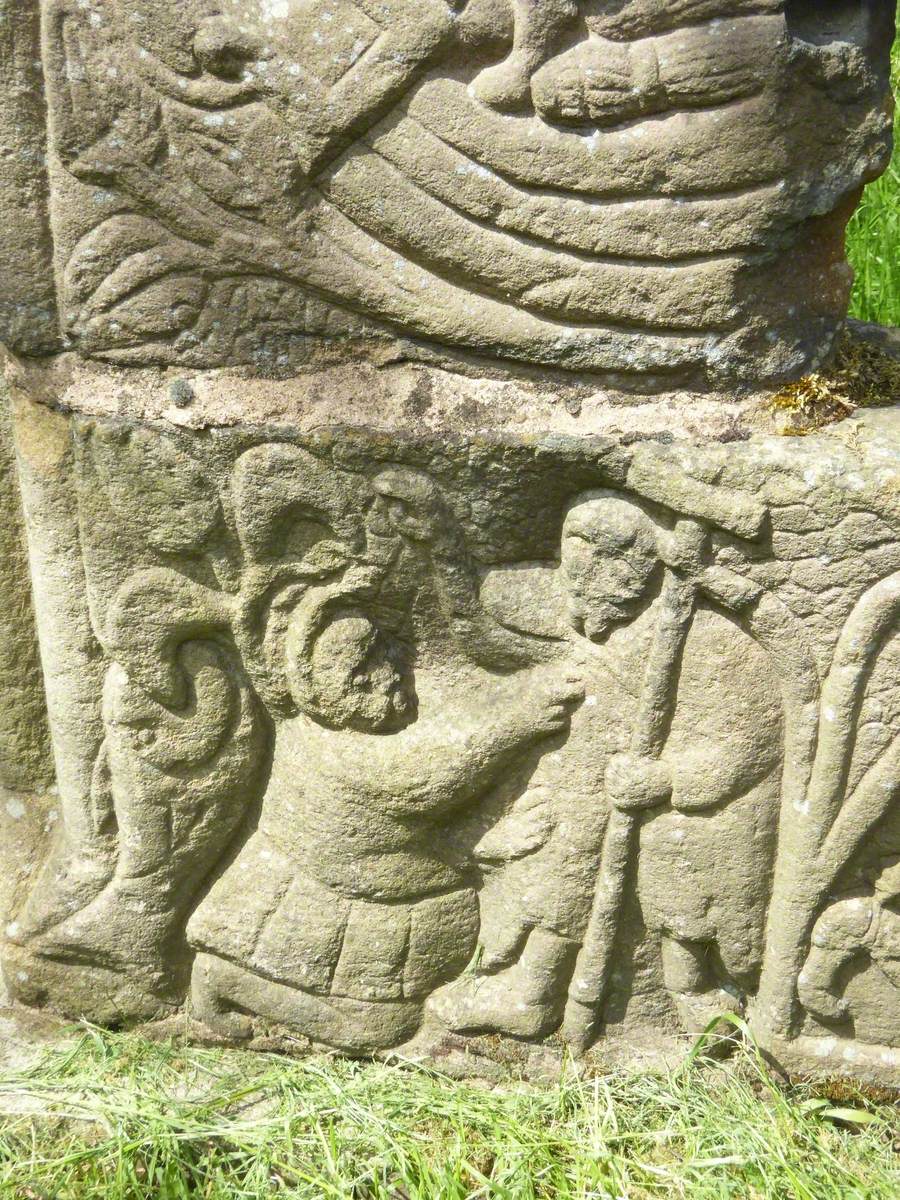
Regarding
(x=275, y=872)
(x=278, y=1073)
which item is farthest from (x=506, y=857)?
(x=278, y=1073)

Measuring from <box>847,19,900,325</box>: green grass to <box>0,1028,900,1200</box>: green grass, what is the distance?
7.48 feet

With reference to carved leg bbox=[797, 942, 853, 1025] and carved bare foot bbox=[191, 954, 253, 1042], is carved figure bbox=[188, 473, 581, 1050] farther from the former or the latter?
carved leg bbox=[797, 942, 853, 1025]

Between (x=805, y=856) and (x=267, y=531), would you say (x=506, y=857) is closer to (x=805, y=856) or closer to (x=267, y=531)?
(x=805, y=856)

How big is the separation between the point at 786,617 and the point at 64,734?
1256mm

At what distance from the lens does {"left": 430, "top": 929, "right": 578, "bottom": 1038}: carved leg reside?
7.35 feet

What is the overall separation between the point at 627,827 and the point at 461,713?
329 millimetres

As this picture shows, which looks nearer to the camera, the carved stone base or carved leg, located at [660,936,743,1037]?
the carved stone base

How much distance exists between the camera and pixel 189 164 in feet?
6.09

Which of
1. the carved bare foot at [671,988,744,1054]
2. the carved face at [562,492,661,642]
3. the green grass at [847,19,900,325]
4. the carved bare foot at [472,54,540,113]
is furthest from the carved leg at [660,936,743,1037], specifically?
the green grass at [847,19,900,325]

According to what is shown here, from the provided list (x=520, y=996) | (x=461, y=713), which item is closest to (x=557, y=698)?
(x=461, y=713)

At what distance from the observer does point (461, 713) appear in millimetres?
2164

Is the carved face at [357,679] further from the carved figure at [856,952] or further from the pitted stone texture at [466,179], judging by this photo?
the carved figure at [856,952]

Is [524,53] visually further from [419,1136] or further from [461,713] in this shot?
[419,1136]

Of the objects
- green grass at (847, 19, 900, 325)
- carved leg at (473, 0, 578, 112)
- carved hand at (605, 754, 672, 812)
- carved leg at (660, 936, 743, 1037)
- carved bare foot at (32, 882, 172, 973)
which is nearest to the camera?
carved leg at (473, 0, 578, 112)
